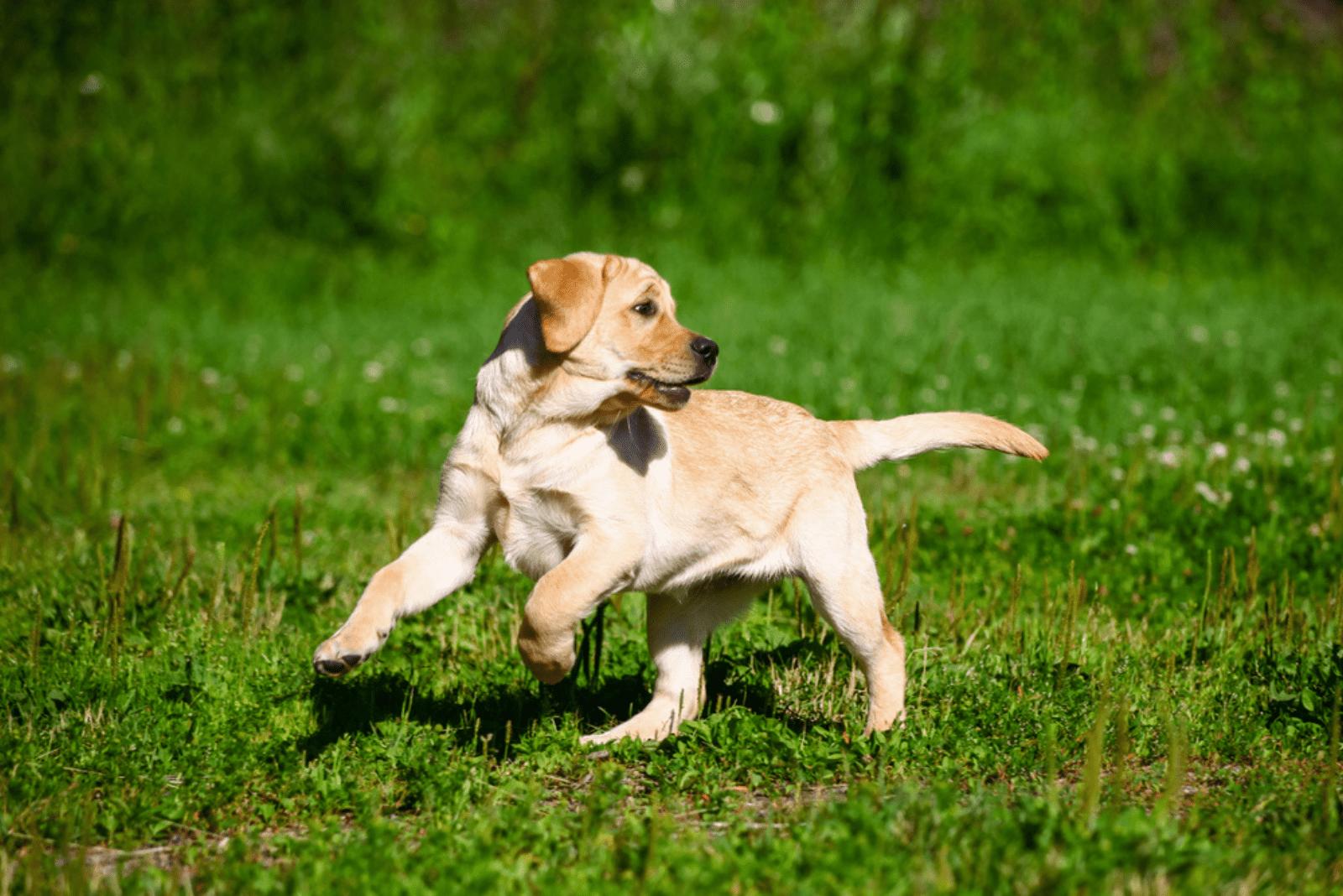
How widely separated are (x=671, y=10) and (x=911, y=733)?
1023 cm

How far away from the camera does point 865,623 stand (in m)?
3.53

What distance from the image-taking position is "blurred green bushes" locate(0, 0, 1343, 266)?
1127 centimetres

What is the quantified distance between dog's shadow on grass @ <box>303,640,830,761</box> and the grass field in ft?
0.05

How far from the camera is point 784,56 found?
41.6ft

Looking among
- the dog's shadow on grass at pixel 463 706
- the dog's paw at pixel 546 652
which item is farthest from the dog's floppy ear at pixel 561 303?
the dog's shadow on grass at pixel 463 706

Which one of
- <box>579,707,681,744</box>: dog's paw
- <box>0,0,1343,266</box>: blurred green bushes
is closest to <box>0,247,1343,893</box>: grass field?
<box>579,707,681,744</box>: dog's paw

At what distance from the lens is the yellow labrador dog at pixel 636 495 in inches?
129

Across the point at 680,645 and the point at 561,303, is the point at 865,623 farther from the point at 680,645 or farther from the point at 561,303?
the point at 561,303

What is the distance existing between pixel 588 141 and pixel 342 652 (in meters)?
9.82

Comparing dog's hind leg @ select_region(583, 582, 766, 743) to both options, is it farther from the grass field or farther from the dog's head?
the dog's head

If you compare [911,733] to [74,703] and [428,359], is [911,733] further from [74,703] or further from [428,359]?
[428,359]

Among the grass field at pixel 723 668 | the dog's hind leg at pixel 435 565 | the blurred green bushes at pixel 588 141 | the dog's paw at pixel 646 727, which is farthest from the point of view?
the blurred green bushes at pixel 588 141

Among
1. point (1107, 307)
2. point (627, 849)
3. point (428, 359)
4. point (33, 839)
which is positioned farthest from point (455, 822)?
point (1107, 307)

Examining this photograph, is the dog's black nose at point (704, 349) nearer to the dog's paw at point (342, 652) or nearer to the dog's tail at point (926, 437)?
the dog's tail at point (926, 437)
